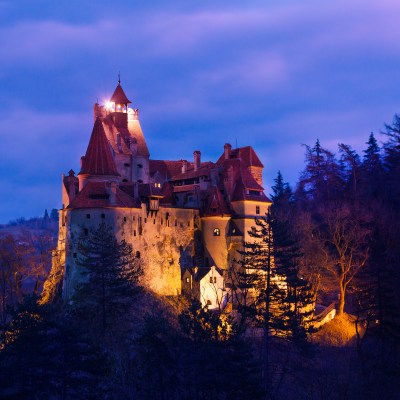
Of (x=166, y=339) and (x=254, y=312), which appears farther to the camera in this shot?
(x=254, y=312)

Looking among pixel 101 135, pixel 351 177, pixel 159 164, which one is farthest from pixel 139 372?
pixel 351 177

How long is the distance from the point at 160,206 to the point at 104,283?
1343 cm

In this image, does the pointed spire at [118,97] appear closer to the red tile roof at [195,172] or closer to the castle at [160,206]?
the castle at [160,206]

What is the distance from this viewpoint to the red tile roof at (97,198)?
2335 inches

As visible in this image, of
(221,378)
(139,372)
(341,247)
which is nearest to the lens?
(221,378)

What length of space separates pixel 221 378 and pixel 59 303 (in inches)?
1064

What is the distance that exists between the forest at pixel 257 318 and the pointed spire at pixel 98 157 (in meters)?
8.51

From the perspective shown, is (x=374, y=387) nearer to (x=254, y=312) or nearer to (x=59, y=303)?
(x=254, y=312)

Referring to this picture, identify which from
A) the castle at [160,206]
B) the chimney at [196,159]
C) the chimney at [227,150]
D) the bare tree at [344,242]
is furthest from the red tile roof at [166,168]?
the bare tree at [344,242]

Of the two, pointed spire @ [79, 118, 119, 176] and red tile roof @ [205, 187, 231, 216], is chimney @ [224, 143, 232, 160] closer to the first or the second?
red tile roof @ [205, 187, 231, 216]

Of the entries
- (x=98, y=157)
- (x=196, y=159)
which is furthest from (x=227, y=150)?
(x=98, y=157)

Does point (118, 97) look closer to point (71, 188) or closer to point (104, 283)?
point (71, 188)

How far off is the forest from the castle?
6.40 ft

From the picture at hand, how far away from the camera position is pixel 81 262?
58969mm
